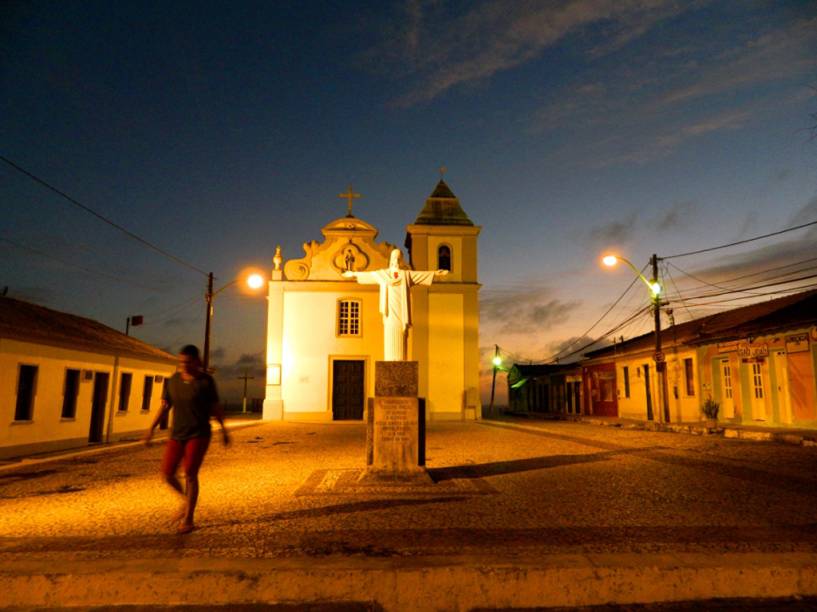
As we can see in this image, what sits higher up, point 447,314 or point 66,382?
point 447,314

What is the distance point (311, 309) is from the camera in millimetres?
27000

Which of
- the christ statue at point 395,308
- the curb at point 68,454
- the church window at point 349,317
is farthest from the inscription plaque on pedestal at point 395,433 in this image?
A: the church window at point 349,317

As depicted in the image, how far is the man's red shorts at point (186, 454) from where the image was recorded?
529cm

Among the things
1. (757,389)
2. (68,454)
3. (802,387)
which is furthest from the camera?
(757,389)

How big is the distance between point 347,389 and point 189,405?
2151 cm

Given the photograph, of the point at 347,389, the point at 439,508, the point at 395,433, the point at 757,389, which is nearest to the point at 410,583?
the point at 439,508

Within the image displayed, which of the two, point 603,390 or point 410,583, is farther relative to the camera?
point 603,390

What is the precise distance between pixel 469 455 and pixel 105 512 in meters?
7.39

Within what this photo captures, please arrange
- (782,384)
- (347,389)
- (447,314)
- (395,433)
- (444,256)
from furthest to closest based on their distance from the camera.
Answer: (444,256), (447,314), (347,389), (782,384), (395,433)

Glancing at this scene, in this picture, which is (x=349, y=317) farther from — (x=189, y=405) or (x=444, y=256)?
(x=189, y=405)

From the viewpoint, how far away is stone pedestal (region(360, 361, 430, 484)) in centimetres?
826

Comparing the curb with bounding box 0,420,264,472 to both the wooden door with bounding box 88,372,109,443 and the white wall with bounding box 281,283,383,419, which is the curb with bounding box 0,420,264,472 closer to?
the wooden door with bounding box 88,372,109,443

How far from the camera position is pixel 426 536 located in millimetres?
5086

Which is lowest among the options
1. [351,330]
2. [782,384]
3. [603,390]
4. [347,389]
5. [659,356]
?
[347,389]
